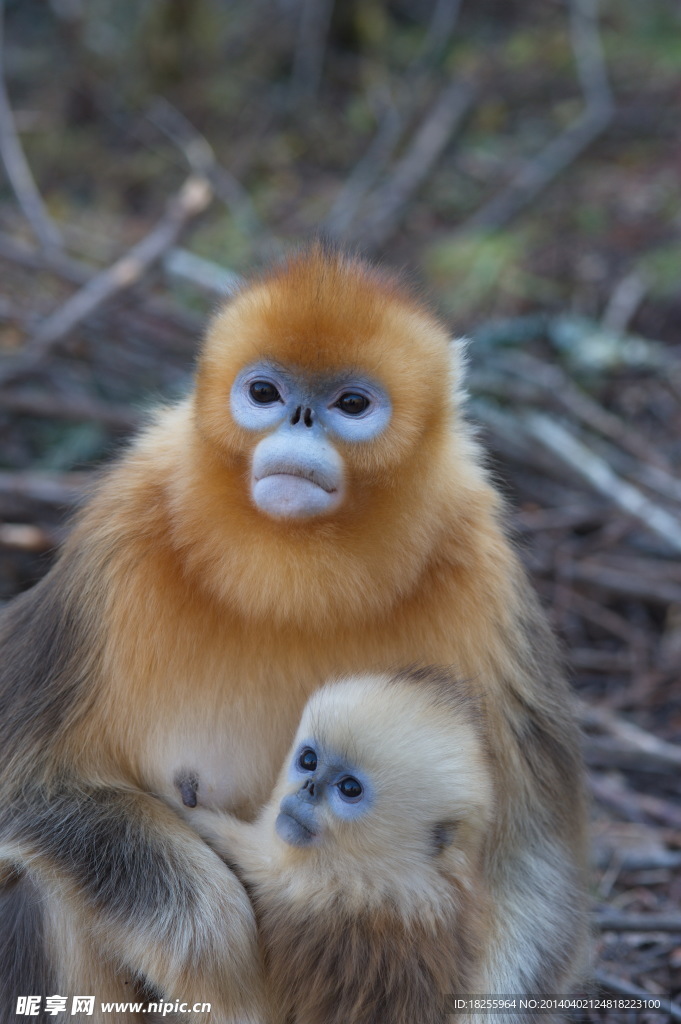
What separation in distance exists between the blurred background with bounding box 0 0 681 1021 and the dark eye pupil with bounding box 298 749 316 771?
85cm

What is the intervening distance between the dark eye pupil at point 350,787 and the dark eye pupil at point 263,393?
28.2 inches

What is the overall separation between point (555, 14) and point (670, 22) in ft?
3.01

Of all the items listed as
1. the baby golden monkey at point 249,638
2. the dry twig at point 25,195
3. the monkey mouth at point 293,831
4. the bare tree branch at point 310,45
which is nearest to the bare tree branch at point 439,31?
the bare tree branch at point 310,45

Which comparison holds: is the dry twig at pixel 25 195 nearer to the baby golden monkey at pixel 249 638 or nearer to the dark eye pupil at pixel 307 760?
the baby golden monkey at pixel 249 638

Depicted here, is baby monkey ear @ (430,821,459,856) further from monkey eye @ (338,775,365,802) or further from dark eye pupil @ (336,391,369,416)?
dark eye pupil @ (336,391,369,416)

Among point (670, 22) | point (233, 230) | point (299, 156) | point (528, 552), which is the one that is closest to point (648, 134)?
point (670, 22)

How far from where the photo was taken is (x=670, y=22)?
867cm

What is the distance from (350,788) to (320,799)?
0.19 ft

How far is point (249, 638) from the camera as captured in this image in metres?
2.19

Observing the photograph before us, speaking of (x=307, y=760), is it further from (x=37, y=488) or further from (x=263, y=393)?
(x=37, y=488)

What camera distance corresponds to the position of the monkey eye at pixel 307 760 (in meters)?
2.07

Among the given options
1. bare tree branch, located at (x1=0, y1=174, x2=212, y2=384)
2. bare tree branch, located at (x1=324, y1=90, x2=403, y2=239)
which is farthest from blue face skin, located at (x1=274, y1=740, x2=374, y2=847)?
bare tree branch, located at (x1=324, y1=90, x2=403, y2=239)

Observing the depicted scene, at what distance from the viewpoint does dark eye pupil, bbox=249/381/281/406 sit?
6.66 feet

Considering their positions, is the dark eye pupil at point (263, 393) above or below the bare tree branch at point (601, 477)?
below
